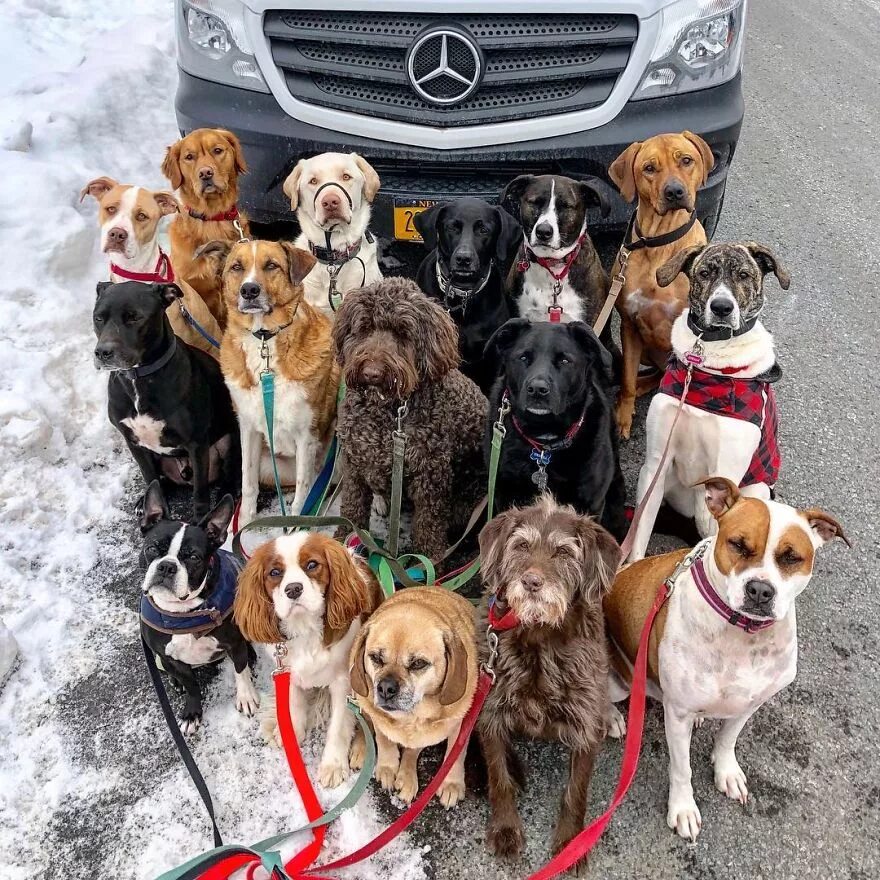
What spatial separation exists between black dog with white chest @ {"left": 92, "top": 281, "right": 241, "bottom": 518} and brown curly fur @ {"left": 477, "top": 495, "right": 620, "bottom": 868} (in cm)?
185

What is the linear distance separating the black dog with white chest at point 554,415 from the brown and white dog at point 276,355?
3.14 feet

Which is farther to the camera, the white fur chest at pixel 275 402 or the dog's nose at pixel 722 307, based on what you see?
the white fur chest at pixel 275 402

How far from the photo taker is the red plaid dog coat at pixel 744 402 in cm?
324

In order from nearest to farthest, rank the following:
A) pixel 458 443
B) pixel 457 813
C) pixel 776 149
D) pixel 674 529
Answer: pixel 457 813 < pixel 458 443 < pixel 674 529 < pixel 776 149

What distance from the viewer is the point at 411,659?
245 cm

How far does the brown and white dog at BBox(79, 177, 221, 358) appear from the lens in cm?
400

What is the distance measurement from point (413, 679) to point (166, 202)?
311 cm

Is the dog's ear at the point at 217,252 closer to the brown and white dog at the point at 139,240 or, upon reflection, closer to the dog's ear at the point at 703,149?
the brown and white dog at the point at 139,240

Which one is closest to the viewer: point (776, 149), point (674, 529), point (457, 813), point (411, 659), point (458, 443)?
point (411, 659)

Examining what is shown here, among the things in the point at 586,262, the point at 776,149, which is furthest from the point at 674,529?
the point at 776,149

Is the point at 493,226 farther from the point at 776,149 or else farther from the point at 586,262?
the point at 776,149

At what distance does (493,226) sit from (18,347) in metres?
2.89

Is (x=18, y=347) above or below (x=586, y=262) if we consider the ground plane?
below

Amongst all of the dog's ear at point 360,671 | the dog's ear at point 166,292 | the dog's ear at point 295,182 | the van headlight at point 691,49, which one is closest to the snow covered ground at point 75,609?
the dog's ear at point 360,671
